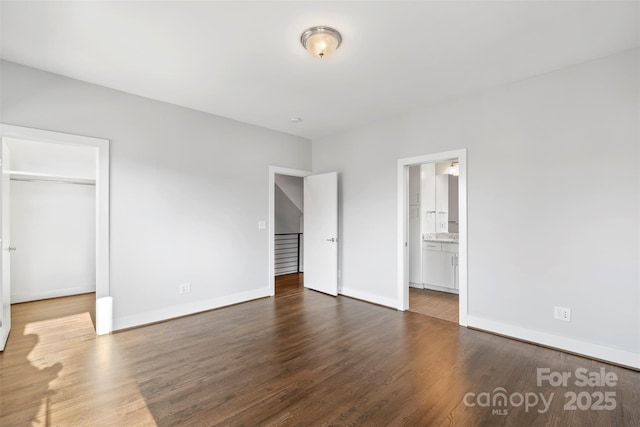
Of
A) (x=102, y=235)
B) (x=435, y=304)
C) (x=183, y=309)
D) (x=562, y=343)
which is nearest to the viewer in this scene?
(x=562, y=343)

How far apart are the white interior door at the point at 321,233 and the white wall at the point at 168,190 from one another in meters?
0.89

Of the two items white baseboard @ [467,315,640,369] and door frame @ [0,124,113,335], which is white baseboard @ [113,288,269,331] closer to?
door frame @ [0,124,113,335]

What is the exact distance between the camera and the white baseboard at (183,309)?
332 centimetres

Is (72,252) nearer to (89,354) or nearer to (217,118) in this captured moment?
(89,354)

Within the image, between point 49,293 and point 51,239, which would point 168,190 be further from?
point 49,293

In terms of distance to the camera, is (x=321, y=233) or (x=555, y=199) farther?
(x=321, y=233)

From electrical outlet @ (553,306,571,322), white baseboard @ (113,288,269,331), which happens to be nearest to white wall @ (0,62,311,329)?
white baseboard @ (113,288,269,331)

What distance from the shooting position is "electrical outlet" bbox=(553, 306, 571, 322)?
2771 millimetres

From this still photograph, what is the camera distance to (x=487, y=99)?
10.8 ft

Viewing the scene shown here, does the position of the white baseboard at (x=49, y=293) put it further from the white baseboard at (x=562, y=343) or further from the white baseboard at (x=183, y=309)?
the white baseboard at (x=562, y=343)

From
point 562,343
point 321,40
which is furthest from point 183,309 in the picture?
point 562,343

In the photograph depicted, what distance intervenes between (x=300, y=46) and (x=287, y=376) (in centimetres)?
269

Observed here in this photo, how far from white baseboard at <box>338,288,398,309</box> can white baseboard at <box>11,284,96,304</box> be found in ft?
13.9

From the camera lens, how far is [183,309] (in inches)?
148
